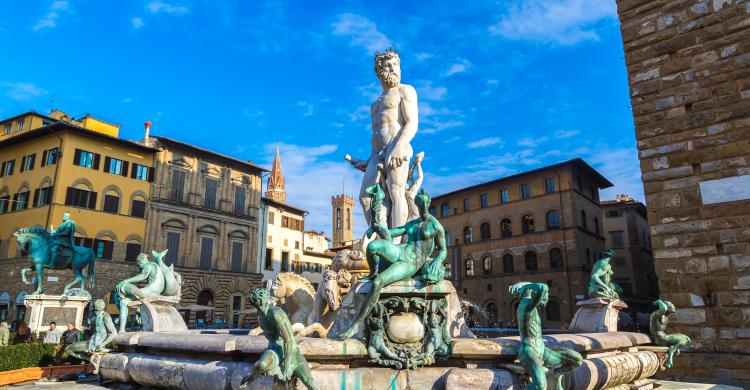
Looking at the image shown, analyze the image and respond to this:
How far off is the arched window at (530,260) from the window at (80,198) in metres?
33.4

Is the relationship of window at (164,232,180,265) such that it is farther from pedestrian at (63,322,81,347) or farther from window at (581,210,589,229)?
window at (581,210,589,229)

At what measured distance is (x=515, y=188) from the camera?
4353cm

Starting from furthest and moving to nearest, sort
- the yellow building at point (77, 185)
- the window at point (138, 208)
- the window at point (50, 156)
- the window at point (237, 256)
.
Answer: the window at point (237, 256)
the window at point (138, 208)
the window at point (50, 156)
the yellow building at point (77, 185)

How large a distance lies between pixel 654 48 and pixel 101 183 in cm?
3582

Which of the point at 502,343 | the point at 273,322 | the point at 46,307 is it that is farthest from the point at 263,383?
the point at 46,307

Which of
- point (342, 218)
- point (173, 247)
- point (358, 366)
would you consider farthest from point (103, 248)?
point (342, 218)

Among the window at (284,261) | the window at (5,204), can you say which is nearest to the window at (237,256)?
the window at (284,261)

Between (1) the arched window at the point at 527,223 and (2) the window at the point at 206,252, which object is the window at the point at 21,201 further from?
(1) the arched window at the point at 527,223

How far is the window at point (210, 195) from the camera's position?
4234cm

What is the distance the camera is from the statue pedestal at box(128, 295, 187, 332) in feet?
25.3

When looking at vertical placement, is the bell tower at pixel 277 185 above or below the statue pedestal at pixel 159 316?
above

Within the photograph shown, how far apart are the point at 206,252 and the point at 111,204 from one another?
27.3ft

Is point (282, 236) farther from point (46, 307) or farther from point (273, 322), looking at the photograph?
point (273, 322)

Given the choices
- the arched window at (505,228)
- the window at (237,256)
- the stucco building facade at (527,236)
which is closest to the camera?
the stucco building facade at (527,236)
